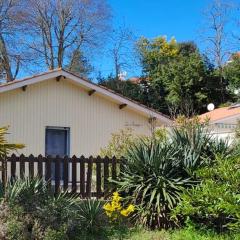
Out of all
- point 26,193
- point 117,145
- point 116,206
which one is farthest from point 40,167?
point 117,145

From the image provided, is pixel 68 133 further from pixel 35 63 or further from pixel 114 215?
pixel 35 63

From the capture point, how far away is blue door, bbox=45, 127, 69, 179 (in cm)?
1680

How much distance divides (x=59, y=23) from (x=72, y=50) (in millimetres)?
2552

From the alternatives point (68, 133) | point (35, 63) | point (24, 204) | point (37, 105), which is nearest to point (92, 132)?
point (68, 133)

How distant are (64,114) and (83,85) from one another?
4.07ft

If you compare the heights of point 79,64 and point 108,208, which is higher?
point 79,64

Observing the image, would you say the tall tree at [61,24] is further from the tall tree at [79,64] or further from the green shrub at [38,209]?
the green shrub at [38,209]

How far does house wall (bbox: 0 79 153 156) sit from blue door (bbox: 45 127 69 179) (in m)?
0.19

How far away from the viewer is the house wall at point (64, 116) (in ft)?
52.6

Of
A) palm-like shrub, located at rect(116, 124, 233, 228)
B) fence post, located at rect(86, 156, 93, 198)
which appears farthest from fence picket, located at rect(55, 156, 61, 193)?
palm-like shrub, located at rect(116, 124, 233, 228)

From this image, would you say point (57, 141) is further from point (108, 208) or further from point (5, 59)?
point (5, 59)

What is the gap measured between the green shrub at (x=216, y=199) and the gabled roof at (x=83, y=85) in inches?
321

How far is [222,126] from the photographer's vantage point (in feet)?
91.9

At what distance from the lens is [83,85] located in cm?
1725
